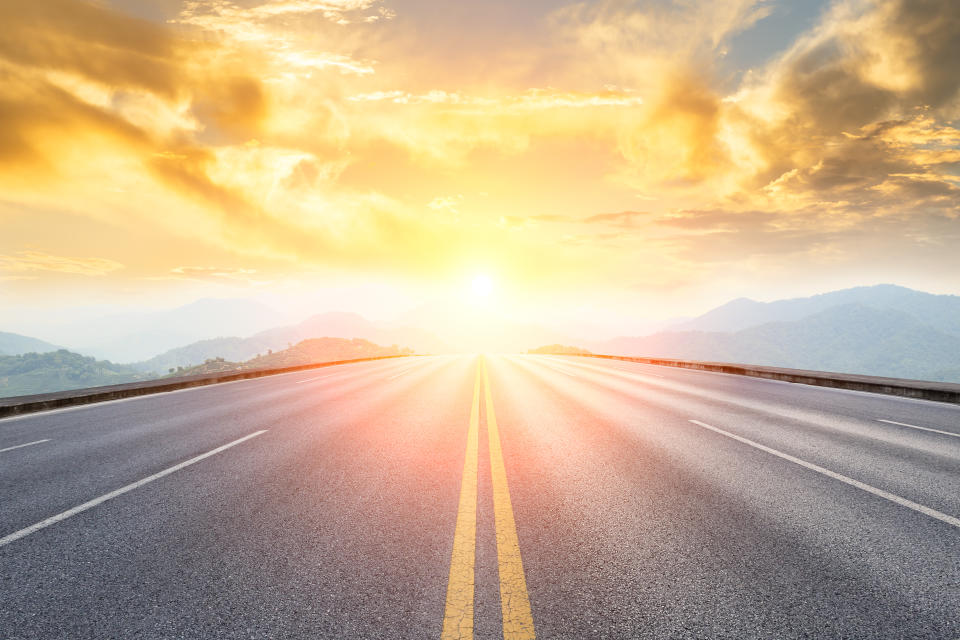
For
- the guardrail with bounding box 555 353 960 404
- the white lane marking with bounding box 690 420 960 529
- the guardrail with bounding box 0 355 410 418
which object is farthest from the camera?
the guardrail with bounding box 555 353 960 404

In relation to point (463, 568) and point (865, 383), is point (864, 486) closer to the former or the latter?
point (463, 568)

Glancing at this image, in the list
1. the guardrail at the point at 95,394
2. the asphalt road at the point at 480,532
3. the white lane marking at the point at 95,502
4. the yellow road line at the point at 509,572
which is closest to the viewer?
the yellow road line at the point at 509,572

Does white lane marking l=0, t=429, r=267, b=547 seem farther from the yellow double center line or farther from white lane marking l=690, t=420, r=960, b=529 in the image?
white lane marking l=690, t=420, r=960, b=529

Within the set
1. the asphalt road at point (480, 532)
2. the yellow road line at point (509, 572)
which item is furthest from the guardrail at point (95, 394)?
the yellow road line at point (509, 572)

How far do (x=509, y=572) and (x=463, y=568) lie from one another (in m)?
0.32

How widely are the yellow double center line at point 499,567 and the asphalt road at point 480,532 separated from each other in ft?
0.06

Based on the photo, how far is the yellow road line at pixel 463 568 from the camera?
8.16 feet

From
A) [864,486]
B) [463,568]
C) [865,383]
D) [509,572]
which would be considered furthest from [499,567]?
[865,383]

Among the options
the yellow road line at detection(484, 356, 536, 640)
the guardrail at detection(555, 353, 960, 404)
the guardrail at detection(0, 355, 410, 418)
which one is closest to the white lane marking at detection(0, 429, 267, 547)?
the yellow road line at detection(484, 356, 536, 640)

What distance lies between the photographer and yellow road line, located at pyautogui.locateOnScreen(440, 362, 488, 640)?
8.16ft

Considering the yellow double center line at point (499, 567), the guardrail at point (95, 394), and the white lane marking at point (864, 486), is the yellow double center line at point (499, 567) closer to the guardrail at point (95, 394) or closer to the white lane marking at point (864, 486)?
the white lane marking at point (864, 486)

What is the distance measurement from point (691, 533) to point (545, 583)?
5.02ft

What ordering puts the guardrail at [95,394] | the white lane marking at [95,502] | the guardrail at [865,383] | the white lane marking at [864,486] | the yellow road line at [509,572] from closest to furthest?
the yellow road line at [509,572] → the white lane marking at [95,502] → the white lane marking at [864,486] → the guardrail at [95,394] → the guardrail at [865,383]

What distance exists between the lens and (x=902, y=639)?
7.97ft
